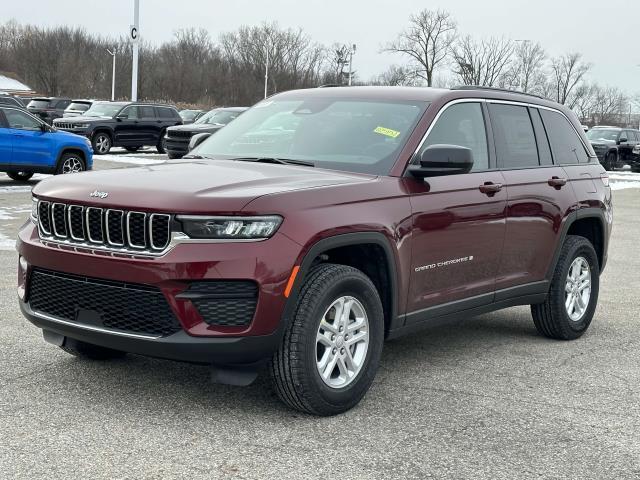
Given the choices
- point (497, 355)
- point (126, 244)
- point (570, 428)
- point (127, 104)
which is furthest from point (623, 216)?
point (127, 104)

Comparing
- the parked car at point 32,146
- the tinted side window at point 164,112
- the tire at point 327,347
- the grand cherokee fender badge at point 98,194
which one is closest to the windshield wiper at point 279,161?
the tire at point 327,347

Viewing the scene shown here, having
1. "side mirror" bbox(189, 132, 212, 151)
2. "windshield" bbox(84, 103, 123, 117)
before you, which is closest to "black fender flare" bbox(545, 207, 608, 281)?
"side mirror" bbox(189, 132, 212, 151)

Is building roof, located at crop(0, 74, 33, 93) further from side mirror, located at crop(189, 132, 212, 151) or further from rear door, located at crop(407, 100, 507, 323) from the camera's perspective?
rear door, located at crop(407, 100, 507, 323)

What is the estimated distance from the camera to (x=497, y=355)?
6234 mm

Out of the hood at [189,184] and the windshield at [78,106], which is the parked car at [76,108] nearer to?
the windshield at [78,106]

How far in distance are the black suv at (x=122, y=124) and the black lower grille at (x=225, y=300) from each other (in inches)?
977

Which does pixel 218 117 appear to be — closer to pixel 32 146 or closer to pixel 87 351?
pixel 32 146

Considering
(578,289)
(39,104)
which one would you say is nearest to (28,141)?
(578,289)

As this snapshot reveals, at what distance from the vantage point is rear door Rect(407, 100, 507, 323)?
5.22 meters

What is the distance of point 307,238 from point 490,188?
180 cm

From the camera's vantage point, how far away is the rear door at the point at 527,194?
605 cm

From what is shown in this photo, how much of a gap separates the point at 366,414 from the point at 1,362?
228 cm

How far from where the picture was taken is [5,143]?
57.1 ft

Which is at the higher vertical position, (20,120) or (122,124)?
(20,120)
